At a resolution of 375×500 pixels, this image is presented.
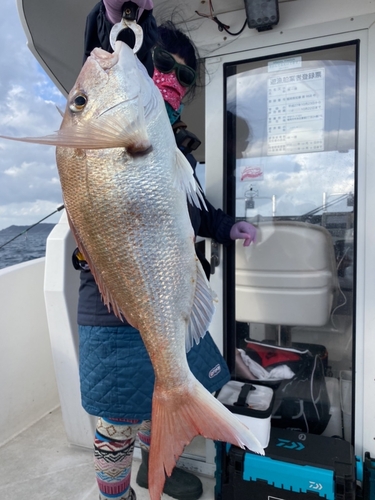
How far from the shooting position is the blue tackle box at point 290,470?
1.71 m

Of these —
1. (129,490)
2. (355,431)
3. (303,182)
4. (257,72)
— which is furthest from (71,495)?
(257,72)

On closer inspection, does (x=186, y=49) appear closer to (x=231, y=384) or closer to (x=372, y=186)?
(x=372, y=186)

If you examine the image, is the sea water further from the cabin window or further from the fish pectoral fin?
the fish pectoral fin

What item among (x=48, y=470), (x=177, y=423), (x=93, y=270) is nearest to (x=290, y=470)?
(x=177, y=423)

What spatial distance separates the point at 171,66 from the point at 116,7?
515mm

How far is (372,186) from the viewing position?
201cm

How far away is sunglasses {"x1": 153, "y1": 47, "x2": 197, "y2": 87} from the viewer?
160 centimetres

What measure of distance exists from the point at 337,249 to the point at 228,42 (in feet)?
4.54

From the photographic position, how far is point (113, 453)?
1567 mm

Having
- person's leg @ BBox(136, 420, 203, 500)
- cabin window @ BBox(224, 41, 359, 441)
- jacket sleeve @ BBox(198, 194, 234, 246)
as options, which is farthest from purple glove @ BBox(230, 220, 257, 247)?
person's leg @ BBox(136, 420, 203, 500)

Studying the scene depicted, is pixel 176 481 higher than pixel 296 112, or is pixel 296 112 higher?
pixel 296 112

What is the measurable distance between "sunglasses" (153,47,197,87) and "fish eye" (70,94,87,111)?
2.10 ft

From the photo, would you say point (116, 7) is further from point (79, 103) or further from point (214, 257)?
point (214, 257)

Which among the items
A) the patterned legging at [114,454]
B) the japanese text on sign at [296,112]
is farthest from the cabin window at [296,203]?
the patterned legging at [114,454]
